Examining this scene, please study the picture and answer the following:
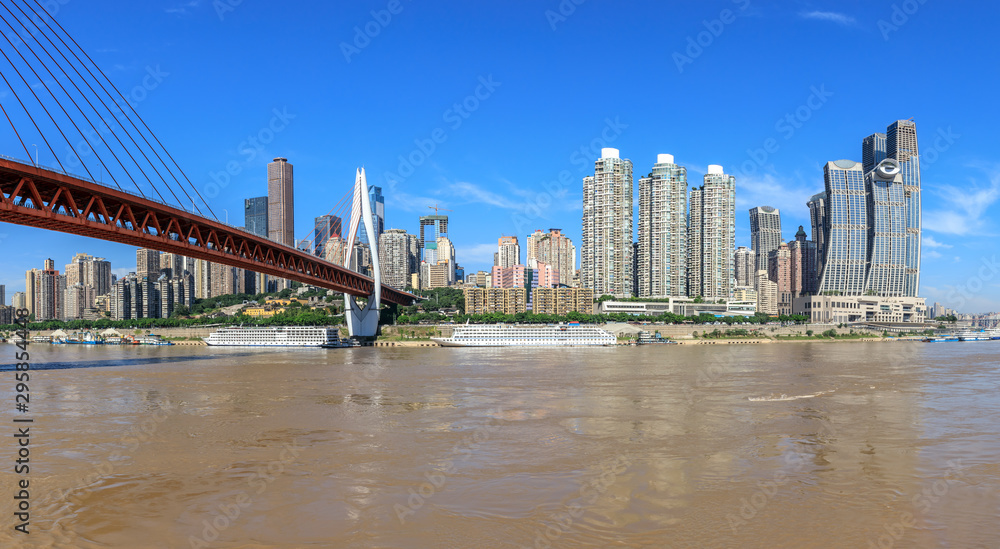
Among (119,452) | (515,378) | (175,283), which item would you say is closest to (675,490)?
(119,452)

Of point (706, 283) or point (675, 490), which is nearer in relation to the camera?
point (675, 490)

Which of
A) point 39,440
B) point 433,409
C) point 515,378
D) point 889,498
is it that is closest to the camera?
point 889,498

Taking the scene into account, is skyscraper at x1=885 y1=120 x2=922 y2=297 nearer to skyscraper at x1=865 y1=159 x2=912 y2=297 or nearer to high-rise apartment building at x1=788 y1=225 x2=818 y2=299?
skyscraper at x1=865 y1=159 x2=912 y2=297

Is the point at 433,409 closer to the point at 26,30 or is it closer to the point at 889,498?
the point at 889,498

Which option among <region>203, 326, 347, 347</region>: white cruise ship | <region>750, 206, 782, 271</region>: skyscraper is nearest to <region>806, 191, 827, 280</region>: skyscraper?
<region>750, 206, 782, 271</region>: skyscraper

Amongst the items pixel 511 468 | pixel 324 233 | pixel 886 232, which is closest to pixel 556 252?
pixel 886 232

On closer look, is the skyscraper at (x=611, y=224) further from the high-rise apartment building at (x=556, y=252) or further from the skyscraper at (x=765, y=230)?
the skyscraper at (x=765, y=230)

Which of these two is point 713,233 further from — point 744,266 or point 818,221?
point 744,266
